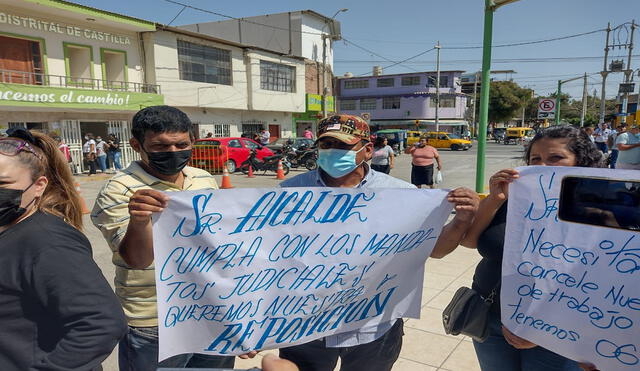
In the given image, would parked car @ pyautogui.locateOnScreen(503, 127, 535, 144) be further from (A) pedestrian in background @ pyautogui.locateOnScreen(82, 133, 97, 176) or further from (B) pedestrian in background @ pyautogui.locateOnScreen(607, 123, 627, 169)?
(A) pedestrian in background @ pyautogui.locateOnScreen(82, 133, 97, 176)

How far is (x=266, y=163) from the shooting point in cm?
1605

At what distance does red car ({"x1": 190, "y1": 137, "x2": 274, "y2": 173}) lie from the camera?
53.7 ft

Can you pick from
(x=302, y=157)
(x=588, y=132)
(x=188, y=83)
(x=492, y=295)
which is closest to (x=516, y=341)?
(x=492, y=295)

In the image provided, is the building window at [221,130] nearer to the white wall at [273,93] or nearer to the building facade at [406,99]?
the white wall at [273,93]

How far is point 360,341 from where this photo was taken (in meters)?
1.89

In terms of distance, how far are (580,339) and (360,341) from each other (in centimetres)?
91

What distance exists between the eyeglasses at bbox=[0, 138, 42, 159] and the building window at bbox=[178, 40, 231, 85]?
22.2 metres

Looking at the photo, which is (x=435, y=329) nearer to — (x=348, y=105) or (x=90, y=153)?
(x=90, y=153)

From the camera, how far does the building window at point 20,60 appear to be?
15898 millimetres

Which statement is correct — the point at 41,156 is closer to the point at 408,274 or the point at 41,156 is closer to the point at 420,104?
the point at 408,274

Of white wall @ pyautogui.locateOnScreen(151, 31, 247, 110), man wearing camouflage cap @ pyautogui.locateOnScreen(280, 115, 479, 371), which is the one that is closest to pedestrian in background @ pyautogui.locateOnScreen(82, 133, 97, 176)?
white wall @ pyautogui.locateOnScreen(151, 31, 247, 110)

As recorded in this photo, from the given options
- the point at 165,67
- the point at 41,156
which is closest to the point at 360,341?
the point at 41,156

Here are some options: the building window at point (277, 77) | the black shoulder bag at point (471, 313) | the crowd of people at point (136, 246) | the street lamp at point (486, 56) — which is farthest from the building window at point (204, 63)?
the black shoulder bag at point (471, 313)

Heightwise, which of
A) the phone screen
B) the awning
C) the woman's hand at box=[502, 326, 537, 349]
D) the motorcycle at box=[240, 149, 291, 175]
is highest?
the awning
